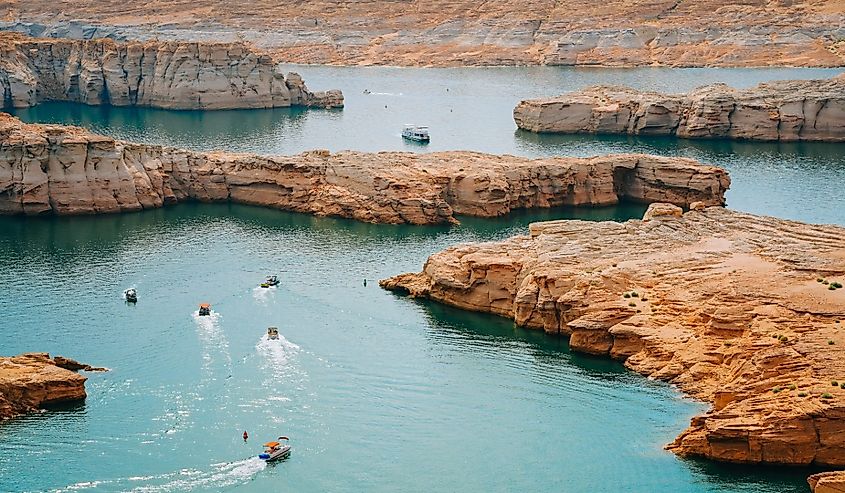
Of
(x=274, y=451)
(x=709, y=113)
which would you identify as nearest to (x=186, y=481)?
(x=274, y=451)

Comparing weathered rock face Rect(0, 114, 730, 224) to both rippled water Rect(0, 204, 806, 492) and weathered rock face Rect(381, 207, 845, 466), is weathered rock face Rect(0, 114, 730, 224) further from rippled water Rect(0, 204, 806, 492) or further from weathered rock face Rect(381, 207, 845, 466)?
weathered rock face Rect(381, 207, 845, 466)

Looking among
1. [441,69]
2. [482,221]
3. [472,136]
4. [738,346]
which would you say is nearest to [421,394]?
[738,346]

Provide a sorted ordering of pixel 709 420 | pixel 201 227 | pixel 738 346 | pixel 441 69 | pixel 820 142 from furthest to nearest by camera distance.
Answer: pixel 441 69, pixel 820 142, pixel 201 227, pixel 738 346, pixel 709 420

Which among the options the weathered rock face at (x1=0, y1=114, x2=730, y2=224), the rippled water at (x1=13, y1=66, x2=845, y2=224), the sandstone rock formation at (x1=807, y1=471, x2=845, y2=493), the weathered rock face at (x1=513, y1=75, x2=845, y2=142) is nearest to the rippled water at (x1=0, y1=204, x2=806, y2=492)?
the sandstone rock formation at (x1=807, y1=471, x2=845, y2=493)

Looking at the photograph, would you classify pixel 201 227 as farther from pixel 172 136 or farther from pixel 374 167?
pixel 172 136

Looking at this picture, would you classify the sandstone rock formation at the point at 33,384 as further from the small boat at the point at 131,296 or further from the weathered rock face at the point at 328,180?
the weathered rock face at the point at 328,180
